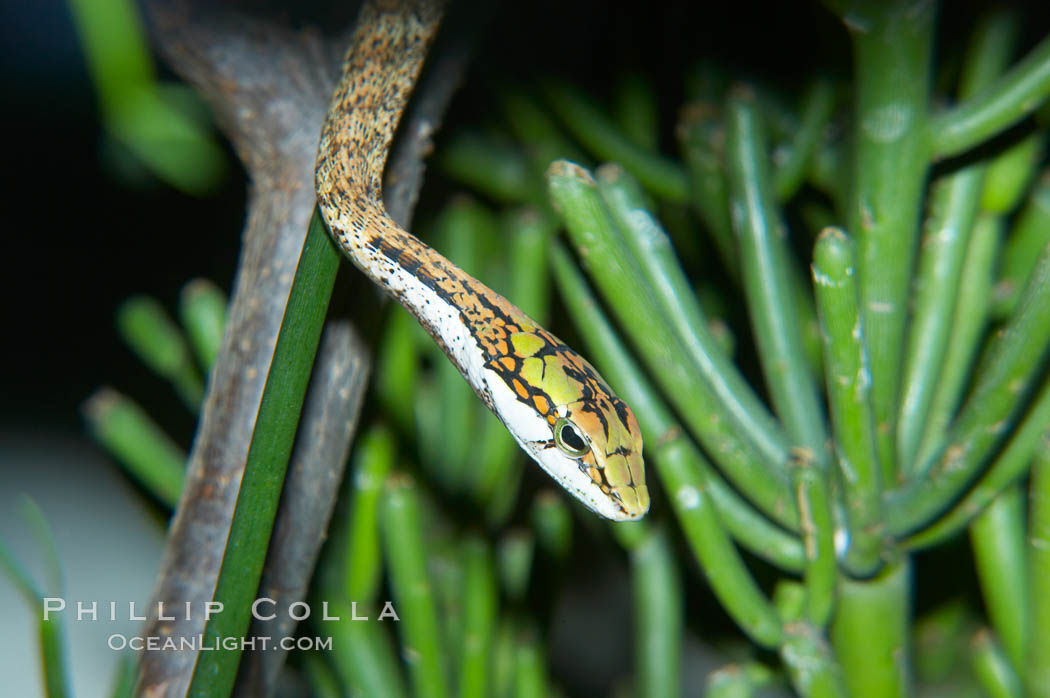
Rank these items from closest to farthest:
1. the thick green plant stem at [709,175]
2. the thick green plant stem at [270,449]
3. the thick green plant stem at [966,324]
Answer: the thick green plant stem at [270,449] < the thick green plant stem at [966,324] < the thick green plant stem at [709,175]

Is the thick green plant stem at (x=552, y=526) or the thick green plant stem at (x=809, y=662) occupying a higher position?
the thick green plant stem at (x=552, y=526)

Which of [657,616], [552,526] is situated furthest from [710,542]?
[552,526]

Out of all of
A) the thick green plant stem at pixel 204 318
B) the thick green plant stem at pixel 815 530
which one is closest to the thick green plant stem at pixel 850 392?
the thick green plant stem at pixel 815 530

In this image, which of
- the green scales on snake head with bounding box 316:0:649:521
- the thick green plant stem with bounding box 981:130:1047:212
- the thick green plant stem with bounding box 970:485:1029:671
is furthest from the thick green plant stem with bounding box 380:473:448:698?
the thick green plant stem with bounding box 981:130:1047:212

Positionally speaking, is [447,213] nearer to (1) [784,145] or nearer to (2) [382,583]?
(1) [784,145]

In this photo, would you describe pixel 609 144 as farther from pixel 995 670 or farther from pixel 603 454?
pixel 995 670

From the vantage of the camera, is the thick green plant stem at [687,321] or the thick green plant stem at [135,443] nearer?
the thick green plant stem at [687,321]

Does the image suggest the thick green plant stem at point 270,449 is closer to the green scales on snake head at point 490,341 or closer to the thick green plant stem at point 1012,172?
the green scales on snake head at point 490,341
